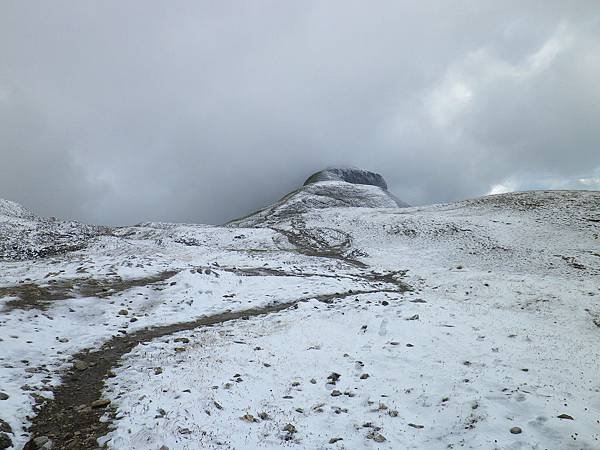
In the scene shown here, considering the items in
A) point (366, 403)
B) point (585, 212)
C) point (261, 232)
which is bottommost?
point (366, 403)

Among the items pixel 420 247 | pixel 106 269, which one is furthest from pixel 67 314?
pixel 420 247

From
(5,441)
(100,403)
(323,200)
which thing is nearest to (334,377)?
(100,403)

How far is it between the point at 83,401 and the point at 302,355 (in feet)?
23.6

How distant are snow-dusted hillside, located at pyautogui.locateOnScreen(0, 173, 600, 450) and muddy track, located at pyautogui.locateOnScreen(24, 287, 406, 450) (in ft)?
0.17

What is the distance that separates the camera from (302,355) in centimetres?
1375

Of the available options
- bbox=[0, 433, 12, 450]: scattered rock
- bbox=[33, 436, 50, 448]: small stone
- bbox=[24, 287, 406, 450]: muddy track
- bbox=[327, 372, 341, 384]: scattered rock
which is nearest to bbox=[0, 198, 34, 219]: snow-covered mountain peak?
bbox=[24, 287, 406, 450]: muddy track

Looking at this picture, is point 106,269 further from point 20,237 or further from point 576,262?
point 576,262

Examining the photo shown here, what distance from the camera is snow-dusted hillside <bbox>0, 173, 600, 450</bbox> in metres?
8.74

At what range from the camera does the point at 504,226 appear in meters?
42.5

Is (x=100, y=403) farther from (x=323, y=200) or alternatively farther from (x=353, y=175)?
(x=353, y=175)

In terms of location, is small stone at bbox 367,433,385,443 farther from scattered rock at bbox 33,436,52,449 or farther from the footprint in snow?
scattered rock at bbox 33,436,52,449

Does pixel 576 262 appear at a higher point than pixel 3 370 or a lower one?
higher

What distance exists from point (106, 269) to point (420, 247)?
31.8 m

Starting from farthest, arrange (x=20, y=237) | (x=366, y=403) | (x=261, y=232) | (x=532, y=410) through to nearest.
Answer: (x=261, y=232)
(x=20, y=237)
(x=366, y=403)
(x=532, y=410)
